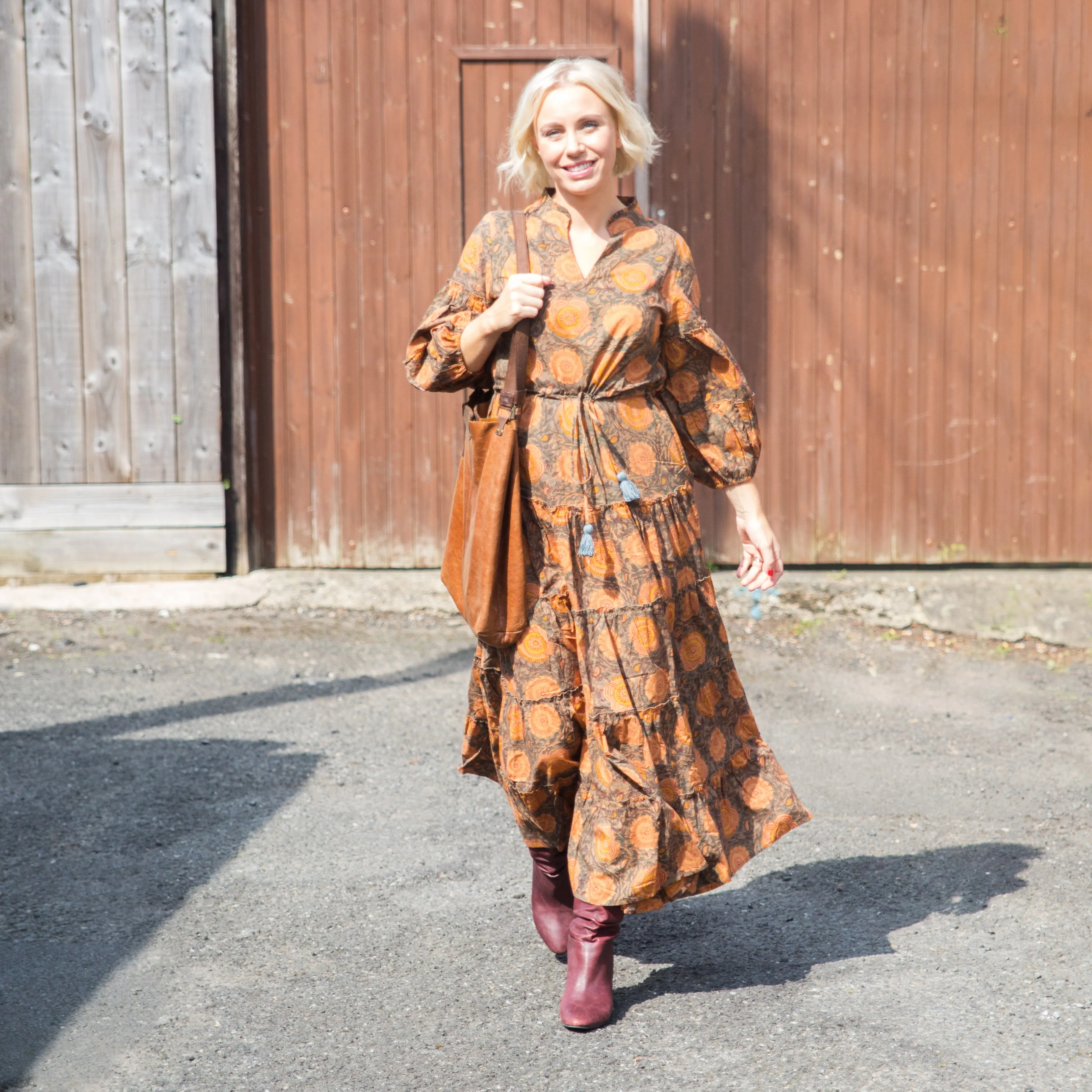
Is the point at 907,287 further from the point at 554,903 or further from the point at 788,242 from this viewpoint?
the point at 554,903

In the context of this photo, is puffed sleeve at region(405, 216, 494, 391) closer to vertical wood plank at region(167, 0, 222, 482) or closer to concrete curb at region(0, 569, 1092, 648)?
concrete curb at region(0, 569, 1092, 648)

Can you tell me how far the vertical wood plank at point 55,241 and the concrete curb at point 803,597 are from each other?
23.3 inches

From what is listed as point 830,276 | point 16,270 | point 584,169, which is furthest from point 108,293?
point 584,169

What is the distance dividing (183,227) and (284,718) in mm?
2394

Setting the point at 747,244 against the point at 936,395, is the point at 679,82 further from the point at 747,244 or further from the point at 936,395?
the point at 936,395

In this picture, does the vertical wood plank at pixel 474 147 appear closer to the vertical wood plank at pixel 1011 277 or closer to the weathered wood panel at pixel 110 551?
the weathered wood panel at pixel 110 551

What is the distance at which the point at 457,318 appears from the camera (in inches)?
110

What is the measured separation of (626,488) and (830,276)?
3.67 meters

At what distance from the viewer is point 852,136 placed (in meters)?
5.97

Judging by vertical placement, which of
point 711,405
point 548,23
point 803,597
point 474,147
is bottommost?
point 803,597

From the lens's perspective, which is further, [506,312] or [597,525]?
[597,525]

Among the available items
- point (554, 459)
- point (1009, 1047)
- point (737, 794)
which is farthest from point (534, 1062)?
point (554, 459)

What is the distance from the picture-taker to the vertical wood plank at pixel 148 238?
231 inches

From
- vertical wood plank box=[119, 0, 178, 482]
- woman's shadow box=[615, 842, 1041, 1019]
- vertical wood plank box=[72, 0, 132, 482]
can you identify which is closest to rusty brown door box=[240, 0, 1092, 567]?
vertical wood plank box=[119, 0, 178, 482]
